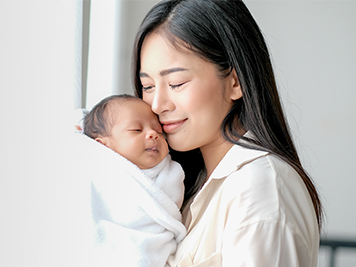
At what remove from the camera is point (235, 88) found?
4.81 feet

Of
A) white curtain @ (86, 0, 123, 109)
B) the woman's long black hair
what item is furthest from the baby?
white curtain @ (86, 0, 123, 109)

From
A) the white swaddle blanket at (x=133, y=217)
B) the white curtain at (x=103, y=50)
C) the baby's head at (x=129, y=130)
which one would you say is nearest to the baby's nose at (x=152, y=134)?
the baby's head at (x=129, y=130)

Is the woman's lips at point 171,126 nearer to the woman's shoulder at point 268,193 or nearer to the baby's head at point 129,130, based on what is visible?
the baby's head at point 129,130

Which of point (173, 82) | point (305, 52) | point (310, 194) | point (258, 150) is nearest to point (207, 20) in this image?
point (173, 82)

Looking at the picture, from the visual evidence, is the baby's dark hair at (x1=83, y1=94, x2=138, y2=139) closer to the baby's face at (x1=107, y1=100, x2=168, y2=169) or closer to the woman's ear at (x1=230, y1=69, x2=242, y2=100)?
the baby's face at (x1=107, y1=100, x2=168, y2=169)

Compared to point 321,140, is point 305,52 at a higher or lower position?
higher

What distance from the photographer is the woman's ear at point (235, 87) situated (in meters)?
1.46

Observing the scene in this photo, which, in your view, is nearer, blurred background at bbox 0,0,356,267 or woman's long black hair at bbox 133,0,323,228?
blurred background at bbox 0,0,356,267

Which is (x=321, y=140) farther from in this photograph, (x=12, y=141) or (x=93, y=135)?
(x=12, y=141)

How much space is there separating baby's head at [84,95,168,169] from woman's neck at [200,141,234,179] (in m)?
0.19

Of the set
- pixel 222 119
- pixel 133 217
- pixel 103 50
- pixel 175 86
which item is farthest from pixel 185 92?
Answer: pixel 103 50

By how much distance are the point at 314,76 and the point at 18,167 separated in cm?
247

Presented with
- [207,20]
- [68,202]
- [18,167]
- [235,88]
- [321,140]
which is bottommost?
[321,140]

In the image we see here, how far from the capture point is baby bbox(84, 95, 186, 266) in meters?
1.28
